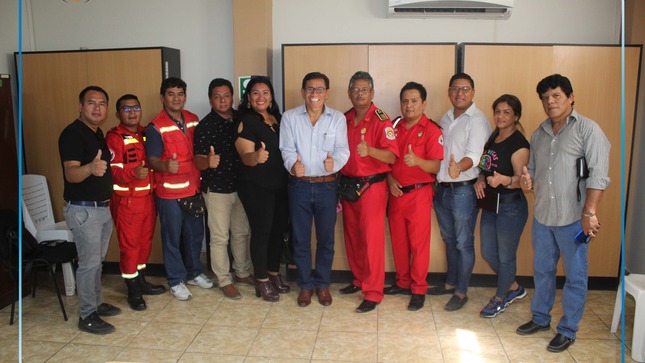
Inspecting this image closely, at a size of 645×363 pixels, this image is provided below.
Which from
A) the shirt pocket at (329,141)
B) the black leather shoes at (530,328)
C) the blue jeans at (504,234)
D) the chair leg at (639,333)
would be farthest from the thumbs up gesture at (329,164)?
the chair leg at (639,333)

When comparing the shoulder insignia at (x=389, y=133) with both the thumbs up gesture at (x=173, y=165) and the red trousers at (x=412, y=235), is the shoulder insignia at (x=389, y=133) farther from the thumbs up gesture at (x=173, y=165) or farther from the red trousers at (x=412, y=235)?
the thumbs up gesture at (x=173, y=165)

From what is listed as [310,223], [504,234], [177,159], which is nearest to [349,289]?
[310,223]

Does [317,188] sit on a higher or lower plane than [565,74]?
lower

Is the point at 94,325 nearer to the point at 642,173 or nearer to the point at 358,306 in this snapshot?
the point at 358,306

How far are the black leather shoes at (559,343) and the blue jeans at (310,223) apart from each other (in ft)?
4.95

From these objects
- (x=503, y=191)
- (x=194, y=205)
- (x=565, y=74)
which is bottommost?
(x=194, y=205)

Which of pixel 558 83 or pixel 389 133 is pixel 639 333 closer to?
pixel 558 83

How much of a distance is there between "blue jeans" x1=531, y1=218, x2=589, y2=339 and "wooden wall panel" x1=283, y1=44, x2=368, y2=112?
5.63 feet

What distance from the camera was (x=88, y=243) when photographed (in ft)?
10.3

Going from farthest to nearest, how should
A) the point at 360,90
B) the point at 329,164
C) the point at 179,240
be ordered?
the point at 179,240 → the point at 360,90 → the point at 329,164

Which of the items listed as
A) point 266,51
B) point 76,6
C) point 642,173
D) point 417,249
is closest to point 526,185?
point 417,249

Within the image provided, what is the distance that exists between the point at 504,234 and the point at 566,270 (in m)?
0.49

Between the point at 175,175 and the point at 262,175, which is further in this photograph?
the point at 175,175

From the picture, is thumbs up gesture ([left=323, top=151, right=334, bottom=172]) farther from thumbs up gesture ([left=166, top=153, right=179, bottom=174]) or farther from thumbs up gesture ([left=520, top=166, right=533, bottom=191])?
thumbs up gesture ([left=520, top=166, right=533, bottom=191])
